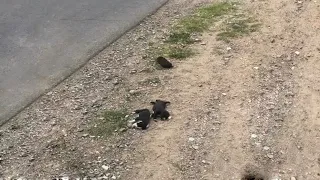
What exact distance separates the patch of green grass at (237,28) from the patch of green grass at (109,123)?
1990 mm

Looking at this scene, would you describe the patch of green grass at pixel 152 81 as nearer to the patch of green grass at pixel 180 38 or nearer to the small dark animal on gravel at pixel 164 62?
the small dark animal on gravel at pixel 164 62

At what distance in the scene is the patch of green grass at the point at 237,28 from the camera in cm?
673

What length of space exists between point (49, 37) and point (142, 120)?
8.03 ft

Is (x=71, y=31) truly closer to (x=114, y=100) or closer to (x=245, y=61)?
(x=114, y=100)

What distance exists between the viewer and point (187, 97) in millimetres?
5648

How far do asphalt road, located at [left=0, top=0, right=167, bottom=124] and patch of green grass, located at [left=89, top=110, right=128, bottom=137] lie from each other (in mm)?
957

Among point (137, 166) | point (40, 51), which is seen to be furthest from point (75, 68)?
point (137, 166)

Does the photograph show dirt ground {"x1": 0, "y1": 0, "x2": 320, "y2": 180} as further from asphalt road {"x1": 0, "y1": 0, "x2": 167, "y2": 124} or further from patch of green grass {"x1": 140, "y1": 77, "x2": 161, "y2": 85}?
asphalt road {"x1": 0, "y1": 0, "x2": 167, "y2": 124}

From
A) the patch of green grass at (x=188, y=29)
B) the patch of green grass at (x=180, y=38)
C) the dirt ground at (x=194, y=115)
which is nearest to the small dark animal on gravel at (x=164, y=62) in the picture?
the dirt ground at (x=194, y=115)

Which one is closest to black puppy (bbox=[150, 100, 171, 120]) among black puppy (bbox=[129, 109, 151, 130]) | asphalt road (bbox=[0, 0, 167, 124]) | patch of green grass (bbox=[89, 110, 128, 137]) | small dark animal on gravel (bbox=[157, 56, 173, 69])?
black puppy (bbox=[129, 109, 151, 130])

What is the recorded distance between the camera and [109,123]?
209 inches

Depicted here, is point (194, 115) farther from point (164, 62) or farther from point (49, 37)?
point (49, 37)

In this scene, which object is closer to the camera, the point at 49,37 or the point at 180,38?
the point at 180,38

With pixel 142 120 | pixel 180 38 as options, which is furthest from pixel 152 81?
pixel 180 38
